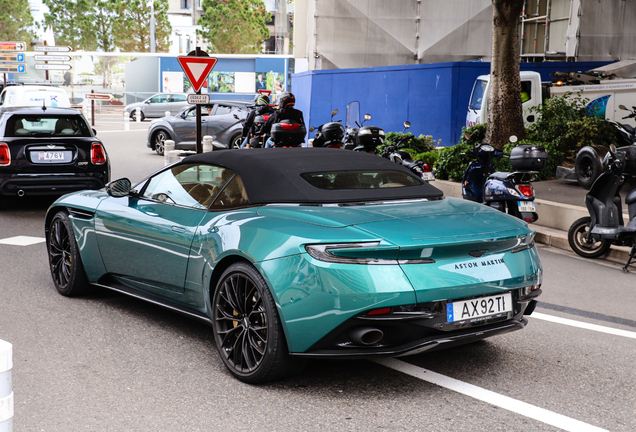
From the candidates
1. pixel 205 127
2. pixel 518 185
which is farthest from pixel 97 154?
pixel 205 127

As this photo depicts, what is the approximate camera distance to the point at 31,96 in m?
25.2

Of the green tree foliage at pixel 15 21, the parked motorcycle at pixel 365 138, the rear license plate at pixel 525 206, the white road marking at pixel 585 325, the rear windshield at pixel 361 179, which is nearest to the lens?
the rear windshield at pixel 361 179

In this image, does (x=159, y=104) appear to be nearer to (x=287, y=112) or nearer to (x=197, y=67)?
(x=287, y=112)

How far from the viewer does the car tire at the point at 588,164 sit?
11.1 m

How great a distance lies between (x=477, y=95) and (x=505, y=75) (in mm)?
4708

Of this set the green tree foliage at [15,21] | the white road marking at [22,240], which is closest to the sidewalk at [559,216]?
the white road marking at [22,240]

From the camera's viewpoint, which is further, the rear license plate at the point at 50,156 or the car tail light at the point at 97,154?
the car tail light at the point at 97,154

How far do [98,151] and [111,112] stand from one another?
37204 millimetres

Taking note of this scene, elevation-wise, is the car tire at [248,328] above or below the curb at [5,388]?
below

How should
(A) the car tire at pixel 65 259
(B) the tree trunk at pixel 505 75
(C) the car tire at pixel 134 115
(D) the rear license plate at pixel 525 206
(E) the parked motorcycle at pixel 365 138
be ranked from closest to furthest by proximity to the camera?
(A) the car tire at pixel 65 259 < (D) the rear license plate at pixel 525 206 < (E) the parked motorcycle at pixel 365 138 < (B) the tree trunk at pixel 505 75 < (C) the car tire at pixel 134 115

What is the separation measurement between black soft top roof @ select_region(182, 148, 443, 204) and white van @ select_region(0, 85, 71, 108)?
21.5 metres

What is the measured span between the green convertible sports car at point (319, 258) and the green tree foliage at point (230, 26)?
64.0 m

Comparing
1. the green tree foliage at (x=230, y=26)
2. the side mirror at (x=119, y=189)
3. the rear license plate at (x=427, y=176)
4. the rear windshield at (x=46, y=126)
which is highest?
the green tree foliage at (x=230, y=26)

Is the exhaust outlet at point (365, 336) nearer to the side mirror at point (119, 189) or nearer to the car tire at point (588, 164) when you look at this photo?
the side mirror at point (119, 189)
